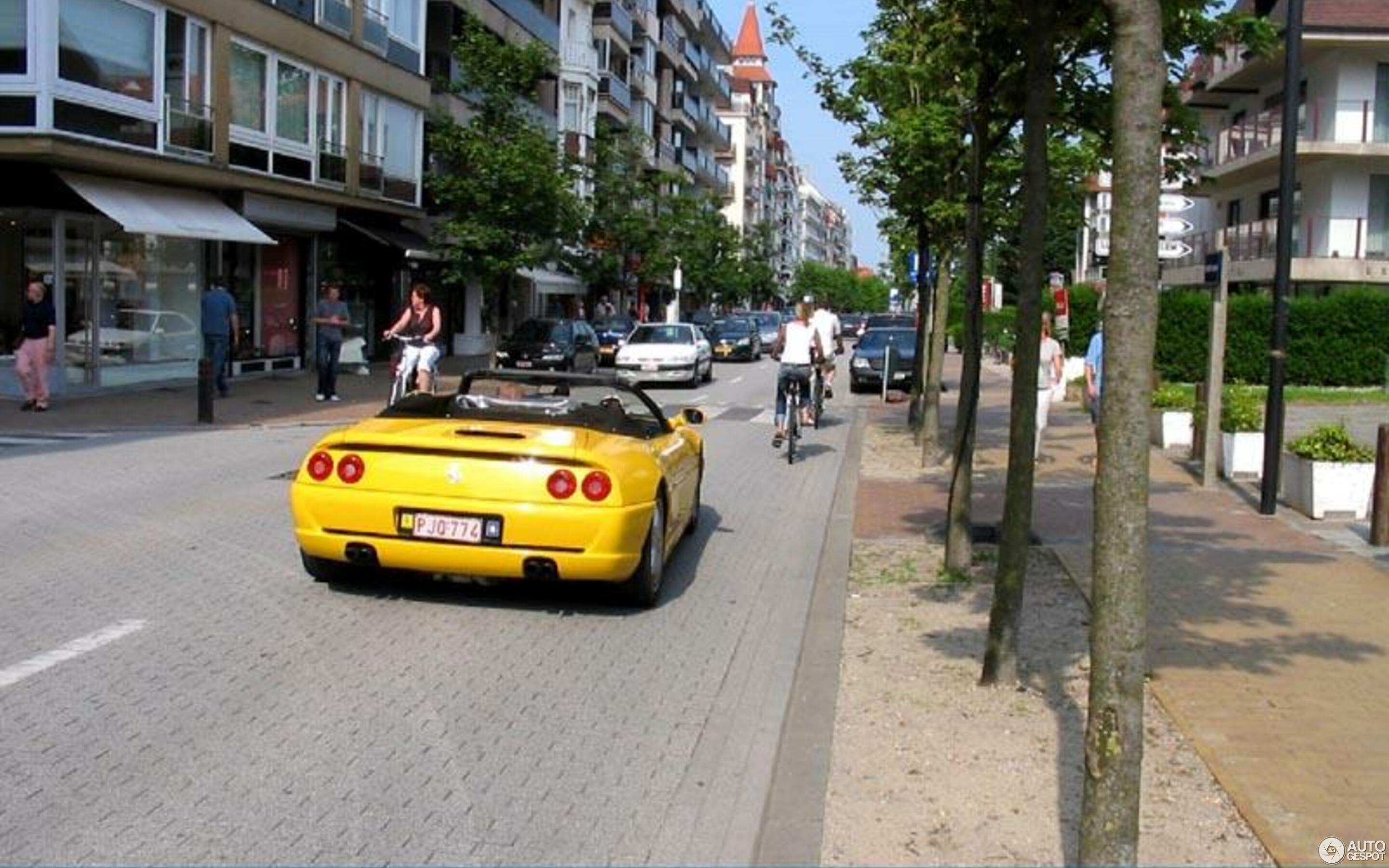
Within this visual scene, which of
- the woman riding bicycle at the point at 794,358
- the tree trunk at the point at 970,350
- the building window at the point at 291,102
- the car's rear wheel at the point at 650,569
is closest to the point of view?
the car's rear wheel at the point at 650,569

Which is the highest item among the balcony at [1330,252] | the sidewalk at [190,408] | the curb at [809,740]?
the balcony at [1330,252]

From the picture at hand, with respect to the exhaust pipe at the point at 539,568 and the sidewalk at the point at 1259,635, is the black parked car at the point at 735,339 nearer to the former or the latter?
the sidewalk at the point at 1259,635

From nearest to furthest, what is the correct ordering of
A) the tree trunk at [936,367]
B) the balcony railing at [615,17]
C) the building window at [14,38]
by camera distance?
the tree trunk at [936,367] → the building window at [14,38] → the balcony railing at [615,17]

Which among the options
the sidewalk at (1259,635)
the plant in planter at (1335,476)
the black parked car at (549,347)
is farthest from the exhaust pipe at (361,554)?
the black parked car at (549,347)

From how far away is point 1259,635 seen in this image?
24.7 feet

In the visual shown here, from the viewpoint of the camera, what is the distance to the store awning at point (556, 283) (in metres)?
49.9

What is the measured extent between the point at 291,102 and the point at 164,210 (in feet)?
17.7

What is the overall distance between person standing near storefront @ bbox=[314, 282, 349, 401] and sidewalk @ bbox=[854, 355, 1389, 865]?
450 inches

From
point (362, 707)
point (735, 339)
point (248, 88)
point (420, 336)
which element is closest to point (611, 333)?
point (735, 339)

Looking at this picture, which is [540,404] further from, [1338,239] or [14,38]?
[1338,239]

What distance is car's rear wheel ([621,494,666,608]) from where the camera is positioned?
25.8 feet

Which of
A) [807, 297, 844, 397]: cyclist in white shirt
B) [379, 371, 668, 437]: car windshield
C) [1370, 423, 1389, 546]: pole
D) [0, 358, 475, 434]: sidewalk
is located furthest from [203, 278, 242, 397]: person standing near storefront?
[1370, 423, 1389, 546]: pole

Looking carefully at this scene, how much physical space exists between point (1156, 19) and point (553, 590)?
545 centimetres

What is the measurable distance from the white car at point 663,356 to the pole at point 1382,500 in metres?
20.3
